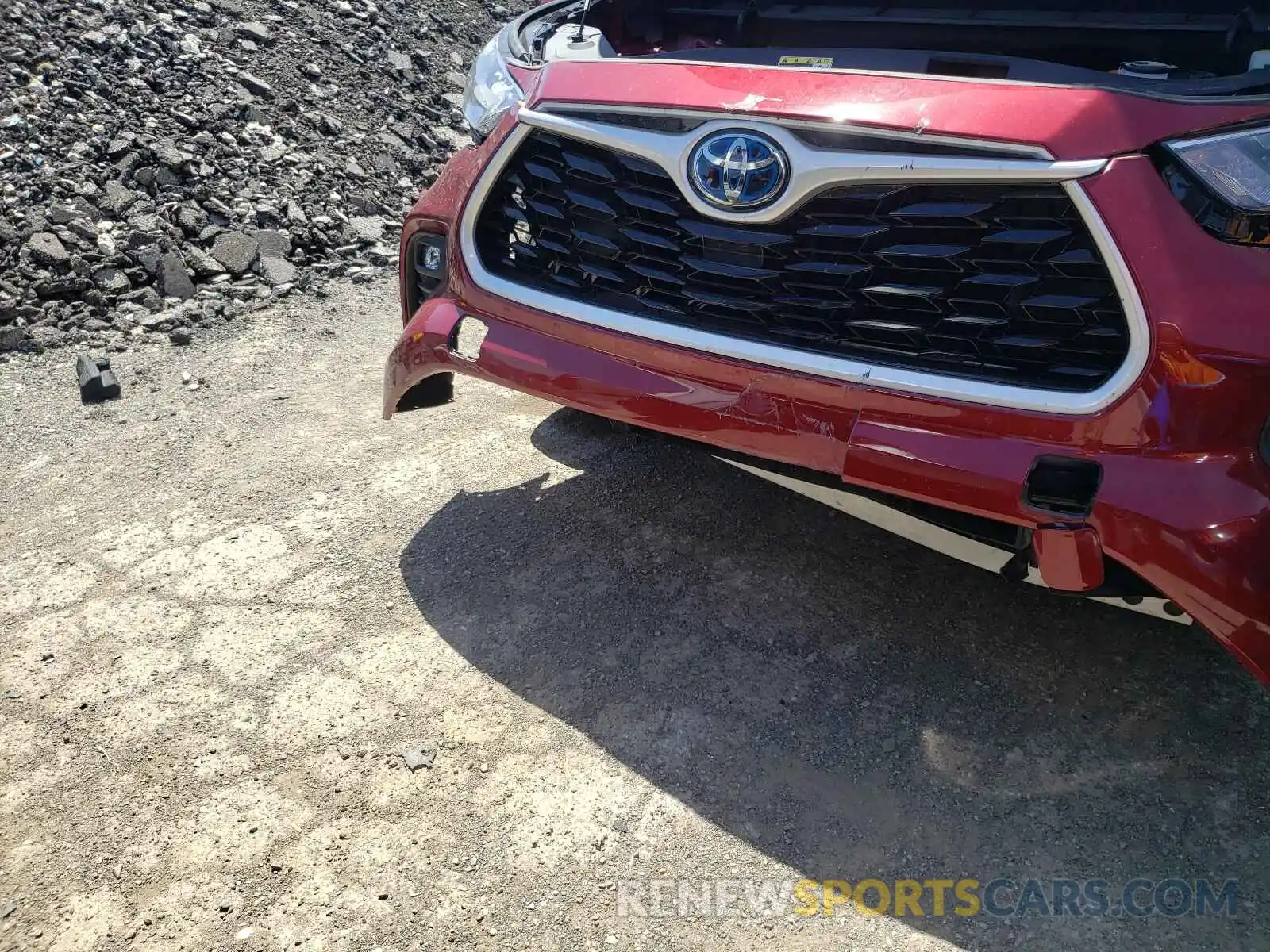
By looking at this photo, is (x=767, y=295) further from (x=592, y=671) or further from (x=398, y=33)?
(x=398, y=33)

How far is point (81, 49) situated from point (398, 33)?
8.50ft

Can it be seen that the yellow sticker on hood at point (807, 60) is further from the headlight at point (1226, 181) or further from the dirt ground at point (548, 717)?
the dirt ground at point (548, 717)

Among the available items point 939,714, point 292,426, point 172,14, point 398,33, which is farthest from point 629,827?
point 398,33

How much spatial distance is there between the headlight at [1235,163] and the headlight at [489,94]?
65.2 inches

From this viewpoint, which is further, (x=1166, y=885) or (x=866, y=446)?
(x=866, y=446)

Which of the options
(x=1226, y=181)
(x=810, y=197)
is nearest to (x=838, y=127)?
(x=810, y=197)

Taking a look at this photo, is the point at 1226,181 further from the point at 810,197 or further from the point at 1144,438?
the point at 810,197

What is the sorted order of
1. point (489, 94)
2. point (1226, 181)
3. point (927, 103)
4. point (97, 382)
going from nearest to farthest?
point (1226, 181)
point (927, 103)
point (489, 94)
point (97, 382)

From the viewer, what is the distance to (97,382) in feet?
14.1

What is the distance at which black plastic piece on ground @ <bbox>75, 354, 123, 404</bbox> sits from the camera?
4293mm

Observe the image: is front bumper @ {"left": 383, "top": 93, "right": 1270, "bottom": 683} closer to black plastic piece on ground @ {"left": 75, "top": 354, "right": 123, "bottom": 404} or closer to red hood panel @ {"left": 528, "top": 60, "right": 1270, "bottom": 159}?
red hood panel @ {"left": 528, "top": 60, "right": 1270, "bottom": 159}

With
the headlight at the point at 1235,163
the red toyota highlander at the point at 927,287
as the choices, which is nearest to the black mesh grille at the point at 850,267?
the red toyota highlander at the point at 927,287

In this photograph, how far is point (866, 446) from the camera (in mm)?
2350

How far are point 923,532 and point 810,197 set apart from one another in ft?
2.78
